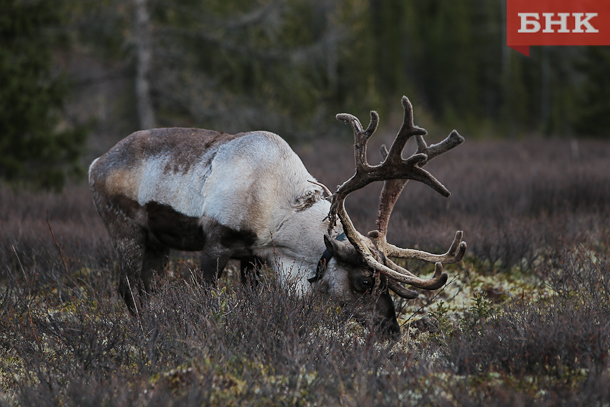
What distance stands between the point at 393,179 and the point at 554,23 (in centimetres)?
344

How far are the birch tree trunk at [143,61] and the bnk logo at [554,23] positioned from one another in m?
9.37

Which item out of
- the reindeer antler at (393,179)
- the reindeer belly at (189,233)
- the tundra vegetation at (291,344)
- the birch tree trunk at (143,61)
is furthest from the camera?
the birch tree trunk at (143,61)

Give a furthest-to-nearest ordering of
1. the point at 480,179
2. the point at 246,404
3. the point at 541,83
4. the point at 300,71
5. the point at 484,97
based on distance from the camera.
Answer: the point at 484,97, the point at 541,83, the point at 300,71, the point at 480,179, the point at 246,404

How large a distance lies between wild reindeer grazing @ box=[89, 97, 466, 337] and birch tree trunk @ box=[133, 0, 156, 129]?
9361mm

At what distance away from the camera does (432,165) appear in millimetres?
11727

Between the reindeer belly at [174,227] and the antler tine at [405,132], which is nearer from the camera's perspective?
the antler tine at [405,132]

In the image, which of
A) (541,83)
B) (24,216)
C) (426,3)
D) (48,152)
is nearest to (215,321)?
(24,216)

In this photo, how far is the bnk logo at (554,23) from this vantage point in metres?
5.99

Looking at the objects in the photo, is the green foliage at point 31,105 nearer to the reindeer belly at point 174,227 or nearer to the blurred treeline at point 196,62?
the blurred treeline at point 196,62

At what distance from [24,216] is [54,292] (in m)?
3.03

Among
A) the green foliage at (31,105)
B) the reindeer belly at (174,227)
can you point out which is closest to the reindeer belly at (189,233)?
the reindeer belly at (174,227)

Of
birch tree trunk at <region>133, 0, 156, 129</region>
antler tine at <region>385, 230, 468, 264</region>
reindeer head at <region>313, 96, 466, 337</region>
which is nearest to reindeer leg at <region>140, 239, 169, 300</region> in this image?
reindeer head at <region>313, 96, 466, 337</region>

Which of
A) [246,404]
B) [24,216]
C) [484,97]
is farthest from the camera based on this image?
[484,97]

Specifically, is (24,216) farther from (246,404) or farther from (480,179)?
(480,179)
